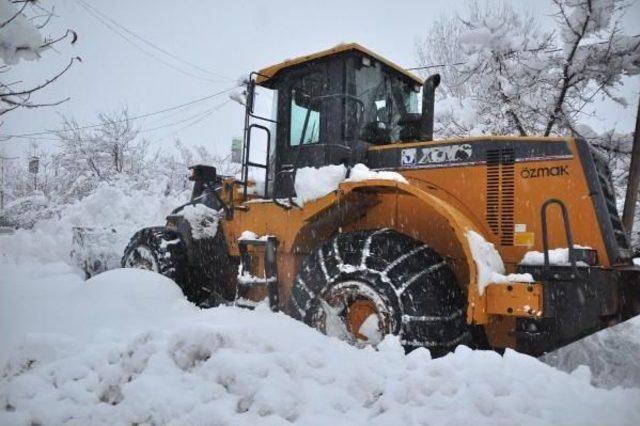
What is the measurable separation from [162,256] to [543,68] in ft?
20.9

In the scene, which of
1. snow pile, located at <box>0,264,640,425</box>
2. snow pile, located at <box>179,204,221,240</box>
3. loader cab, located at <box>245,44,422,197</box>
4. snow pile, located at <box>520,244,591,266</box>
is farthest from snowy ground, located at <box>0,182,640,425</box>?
snow pile, located at <box>179,204,221,240</box>

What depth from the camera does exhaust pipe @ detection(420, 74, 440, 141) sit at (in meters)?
5.21

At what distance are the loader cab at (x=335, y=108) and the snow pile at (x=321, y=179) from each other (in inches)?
6.4

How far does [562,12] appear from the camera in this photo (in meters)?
7.41

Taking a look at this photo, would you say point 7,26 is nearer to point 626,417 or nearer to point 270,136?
point 270,136

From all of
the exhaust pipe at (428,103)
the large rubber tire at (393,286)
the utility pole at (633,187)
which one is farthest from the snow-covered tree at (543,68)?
the large rubber tire at (393,286)

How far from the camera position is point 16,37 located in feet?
9.17

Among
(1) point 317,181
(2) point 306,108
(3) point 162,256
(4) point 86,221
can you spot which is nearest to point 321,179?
(1) point 317,181

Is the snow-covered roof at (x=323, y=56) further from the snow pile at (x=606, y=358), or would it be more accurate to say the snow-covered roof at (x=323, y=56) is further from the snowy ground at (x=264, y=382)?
the snow pile at (x=606, y=358)

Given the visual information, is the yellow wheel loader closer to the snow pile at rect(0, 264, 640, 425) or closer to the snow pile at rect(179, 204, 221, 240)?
the snow pile at rect(179, 204, 221, 240)

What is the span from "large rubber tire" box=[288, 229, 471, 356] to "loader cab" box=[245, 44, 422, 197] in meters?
1.14

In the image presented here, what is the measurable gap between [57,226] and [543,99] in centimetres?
1016

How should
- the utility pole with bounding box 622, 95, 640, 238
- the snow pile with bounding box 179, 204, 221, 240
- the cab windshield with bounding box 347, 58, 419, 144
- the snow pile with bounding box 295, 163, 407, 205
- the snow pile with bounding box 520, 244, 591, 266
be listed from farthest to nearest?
the utility pole with bounding box 622, 95, 640, 238, the snow pile with bounding box 179, 204, 221, 240, the cab windshield with bounding box 347, 58, 419, 144, the snow pile with bounding box 295, 163, 407, 205, the snow pile with bounding box 520, 244, 591, 266

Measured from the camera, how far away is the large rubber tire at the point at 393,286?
12.4ft
